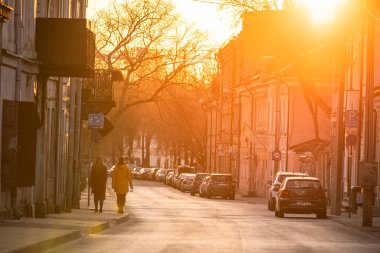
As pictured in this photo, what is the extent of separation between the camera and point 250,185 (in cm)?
7938

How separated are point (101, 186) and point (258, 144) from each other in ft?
141

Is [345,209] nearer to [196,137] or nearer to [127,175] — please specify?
[127,175]

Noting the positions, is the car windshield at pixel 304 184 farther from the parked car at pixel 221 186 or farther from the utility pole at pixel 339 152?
the parked car at pixel 221 186

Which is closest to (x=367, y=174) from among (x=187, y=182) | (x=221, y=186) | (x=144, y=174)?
(x=221, y=186)

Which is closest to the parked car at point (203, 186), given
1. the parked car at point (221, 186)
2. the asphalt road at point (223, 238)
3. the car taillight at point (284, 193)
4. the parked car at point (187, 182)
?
the parked car at point (221, 186)

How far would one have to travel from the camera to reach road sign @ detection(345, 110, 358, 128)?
132ft

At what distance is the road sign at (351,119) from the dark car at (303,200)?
2283 millimetres

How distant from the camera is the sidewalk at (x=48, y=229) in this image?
19388 mm

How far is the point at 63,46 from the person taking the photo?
1143 inches

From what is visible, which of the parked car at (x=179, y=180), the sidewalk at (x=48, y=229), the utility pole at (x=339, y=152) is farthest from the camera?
the parked car at (x=179, y=180)

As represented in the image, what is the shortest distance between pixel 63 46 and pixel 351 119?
14.2 meters

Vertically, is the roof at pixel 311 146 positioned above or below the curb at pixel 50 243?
above

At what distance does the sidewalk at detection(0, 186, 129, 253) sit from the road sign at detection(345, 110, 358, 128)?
10230 millimetres

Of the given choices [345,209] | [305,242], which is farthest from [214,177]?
[305,242]
